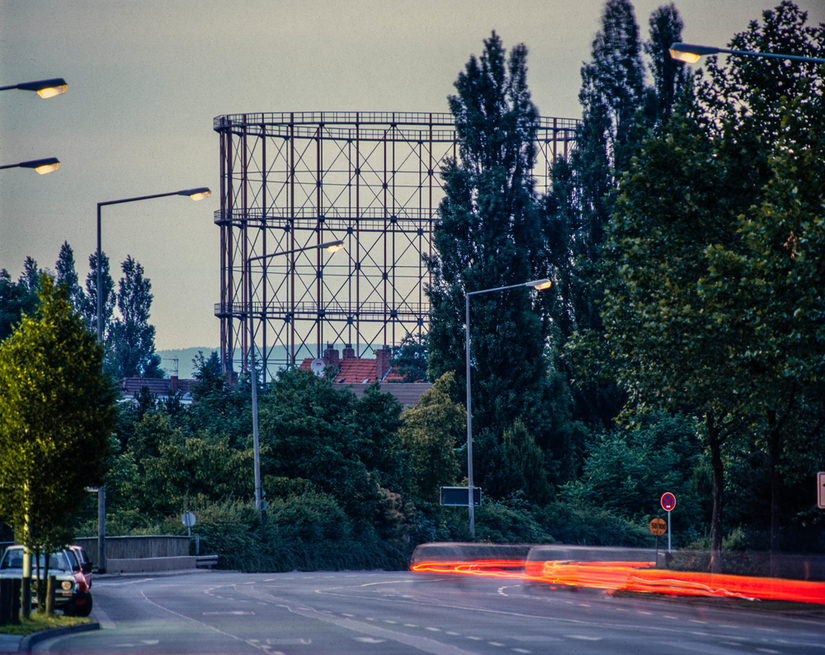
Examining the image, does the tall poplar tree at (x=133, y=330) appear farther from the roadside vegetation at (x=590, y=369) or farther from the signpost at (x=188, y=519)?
the signpost at (x=188, y=519)

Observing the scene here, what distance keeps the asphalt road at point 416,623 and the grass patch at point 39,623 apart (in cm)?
58

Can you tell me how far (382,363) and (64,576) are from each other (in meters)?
83.1

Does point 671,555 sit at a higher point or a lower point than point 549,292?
lower

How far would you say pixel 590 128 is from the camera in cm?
7531

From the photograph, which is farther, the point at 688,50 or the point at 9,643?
the point at 688,50

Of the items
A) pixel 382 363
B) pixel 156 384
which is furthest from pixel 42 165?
pixel 156 384

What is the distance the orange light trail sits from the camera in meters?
33.0

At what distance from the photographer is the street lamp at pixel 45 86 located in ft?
70.8

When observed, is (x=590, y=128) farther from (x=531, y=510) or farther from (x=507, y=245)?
(x=531, y=510)

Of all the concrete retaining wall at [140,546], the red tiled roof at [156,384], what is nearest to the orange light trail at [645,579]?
the concrete retaining wall at [140,546]

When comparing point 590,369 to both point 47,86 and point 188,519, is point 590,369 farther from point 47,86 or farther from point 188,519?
point 47,86

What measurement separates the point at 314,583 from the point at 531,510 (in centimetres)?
2341

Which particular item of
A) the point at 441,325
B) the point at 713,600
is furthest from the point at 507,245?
the point at 713,600

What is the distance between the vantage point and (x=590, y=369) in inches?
1838
